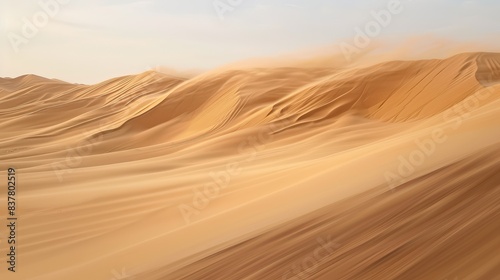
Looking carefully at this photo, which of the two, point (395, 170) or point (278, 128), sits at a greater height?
point (395, 170)

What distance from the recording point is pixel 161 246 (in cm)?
327

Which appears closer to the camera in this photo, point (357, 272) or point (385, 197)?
point (357, 272)

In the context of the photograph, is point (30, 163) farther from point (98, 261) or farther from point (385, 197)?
point (385, 197)

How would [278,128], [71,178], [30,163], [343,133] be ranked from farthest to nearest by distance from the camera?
[278,128] < [343,133] < [30,163] < [71,178]

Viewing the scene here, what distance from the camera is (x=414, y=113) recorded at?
1062 centimetres

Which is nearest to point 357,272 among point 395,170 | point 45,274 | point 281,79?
point 395,170

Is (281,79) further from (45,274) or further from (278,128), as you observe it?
(45,274)

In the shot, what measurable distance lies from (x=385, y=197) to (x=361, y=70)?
35.0 feet

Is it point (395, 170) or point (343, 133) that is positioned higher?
point (395, 170)

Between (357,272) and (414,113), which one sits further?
(414,113)

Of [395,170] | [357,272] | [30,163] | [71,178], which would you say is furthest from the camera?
[30,163]

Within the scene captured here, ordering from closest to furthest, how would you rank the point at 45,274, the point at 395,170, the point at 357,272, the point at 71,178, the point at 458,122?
the point at 357,272, the point at 45,274, the point at 395,170, the point at 458,122, the point at 71,178

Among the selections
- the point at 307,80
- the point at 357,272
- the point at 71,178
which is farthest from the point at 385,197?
the point at 307,80

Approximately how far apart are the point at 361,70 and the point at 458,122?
29.1 ft
